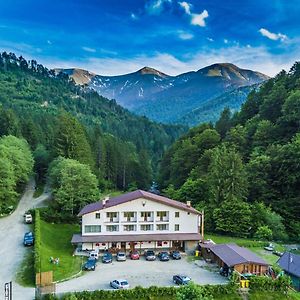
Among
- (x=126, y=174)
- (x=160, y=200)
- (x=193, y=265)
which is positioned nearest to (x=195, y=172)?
(x=126, y=174)

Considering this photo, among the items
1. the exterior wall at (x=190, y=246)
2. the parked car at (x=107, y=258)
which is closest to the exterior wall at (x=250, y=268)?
the exterior wall at (x=190, y=246)

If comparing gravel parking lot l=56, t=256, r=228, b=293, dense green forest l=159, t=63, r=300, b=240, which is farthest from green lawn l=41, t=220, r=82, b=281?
dense green forest l=159, t=63, r=300, b=240

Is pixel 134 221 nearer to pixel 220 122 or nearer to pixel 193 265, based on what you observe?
pixel 193 265

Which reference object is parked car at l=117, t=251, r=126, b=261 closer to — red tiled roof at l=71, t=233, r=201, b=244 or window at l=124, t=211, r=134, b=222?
red tiled roof at l=71, t=233, r=201, b=244

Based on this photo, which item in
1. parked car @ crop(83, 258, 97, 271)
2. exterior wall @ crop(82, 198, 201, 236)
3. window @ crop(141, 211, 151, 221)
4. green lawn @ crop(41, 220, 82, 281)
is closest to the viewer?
green lawn @ crop(41, 220, 82, 281)

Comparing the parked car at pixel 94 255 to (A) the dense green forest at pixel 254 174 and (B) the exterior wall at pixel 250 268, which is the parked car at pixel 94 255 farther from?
(A) the dense green forest at pixel 254 174

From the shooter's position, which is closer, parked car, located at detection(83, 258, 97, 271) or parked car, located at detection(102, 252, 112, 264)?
parked car, located at detection(83, 258, 97, 271)
